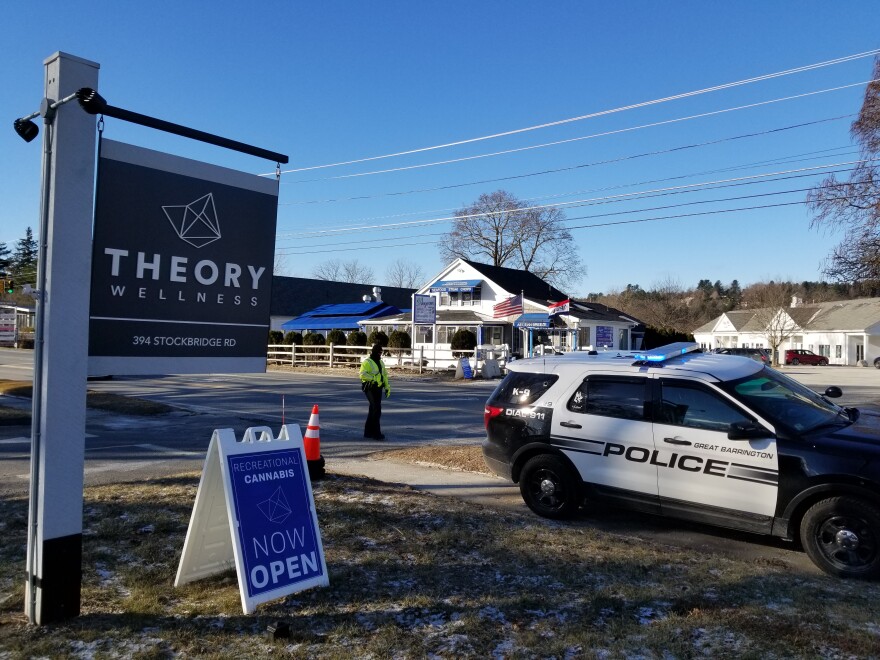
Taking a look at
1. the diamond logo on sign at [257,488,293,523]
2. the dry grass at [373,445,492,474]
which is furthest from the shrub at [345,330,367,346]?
the diamond logo on sign at [257,488,293,523]

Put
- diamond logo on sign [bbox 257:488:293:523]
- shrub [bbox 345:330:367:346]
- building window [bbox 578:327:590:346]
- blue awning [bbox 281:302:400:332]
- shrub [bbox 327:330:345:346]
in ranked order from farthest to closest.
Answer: blue awning [bbox 281:302:400:332] < building window [bbox 578:327:590:346] < shrub [bbox 327:330:345:346] < shrub [bbox 345:330:367:346] < diamond logo on sign [bbox 257:488:293:523]

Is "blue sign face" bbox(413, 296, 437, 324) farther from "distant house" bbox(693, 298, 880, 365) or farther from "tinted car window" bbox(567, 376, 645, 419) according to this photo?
"distant house" bbox(693, 298, 880, 365)

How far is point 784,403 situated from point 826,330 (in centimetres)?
7477

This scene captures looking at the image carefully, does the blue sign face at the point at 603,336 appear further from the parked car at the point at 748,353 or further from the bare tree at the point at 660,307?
the bare tree at the point at 660,307

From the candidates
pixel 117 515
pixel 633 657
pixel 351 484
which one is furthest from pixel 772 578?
pixel 117 515

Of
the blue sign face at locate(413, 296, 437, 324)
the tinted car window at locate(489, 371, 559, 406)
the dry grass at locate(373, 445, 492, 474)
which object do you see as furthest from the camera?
the blue sign face at locate(413, 296, 437, 324)

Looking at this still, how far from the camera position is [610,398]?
22.2 ft

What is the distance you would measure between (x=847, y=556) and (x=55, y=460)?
5.54 meters

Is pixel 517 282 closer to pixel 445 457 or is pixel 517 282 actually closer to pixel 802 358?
pixel 802 358

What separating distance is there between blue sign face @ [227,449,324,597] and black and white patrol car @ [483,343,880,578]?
2.94 meters

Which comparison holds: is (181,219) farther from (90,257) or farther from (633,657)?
(633,657)

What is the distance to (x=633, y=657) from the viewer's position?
371 cm

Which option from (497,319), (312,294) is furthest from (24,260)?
(497,319)

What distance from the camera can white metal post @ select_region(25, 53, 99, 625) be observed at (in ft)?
13.5
